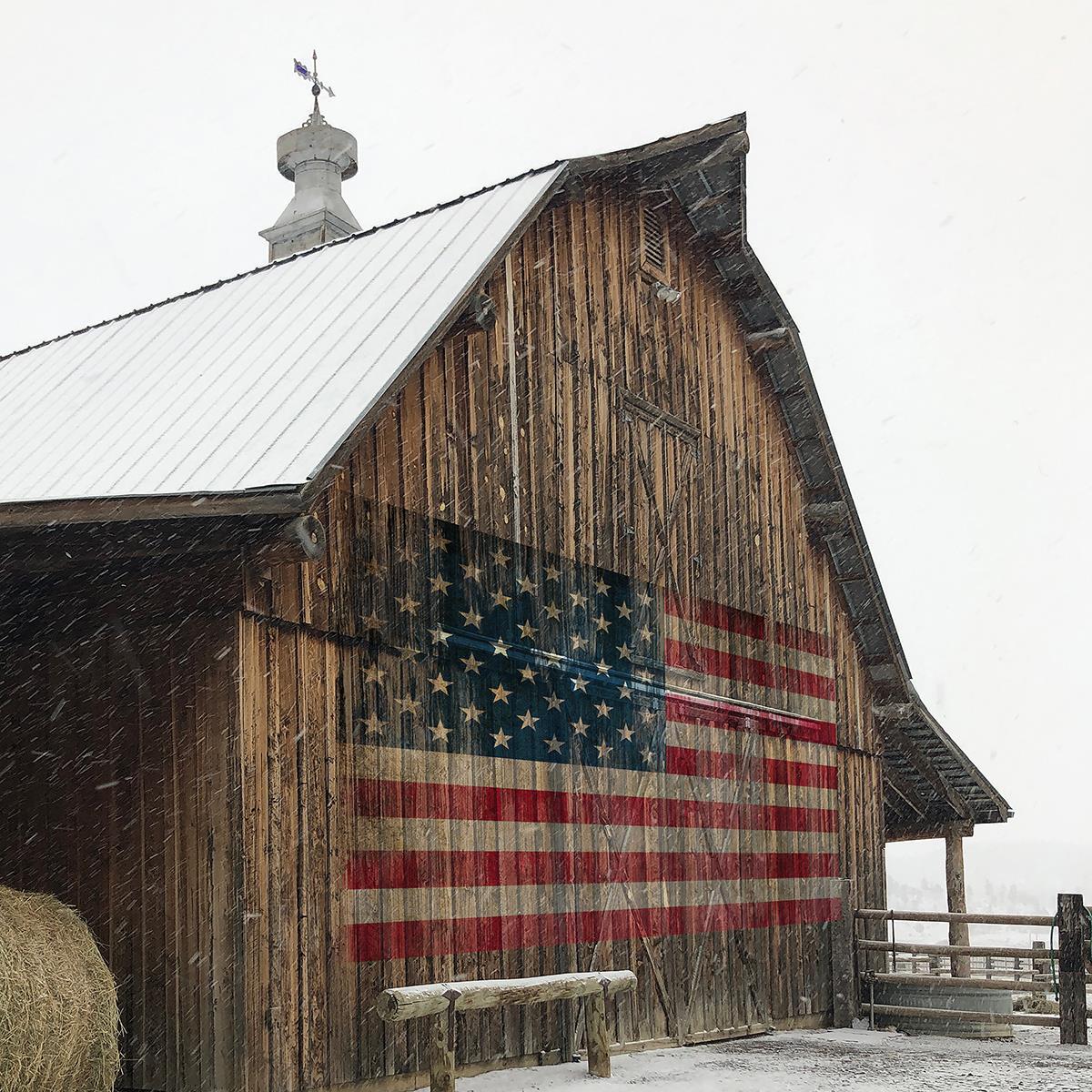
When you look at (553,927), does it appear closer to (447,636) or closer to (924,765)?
(447,636)

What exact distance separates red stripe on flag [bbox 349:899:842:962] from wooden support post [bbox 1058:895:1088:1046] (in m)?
2.34

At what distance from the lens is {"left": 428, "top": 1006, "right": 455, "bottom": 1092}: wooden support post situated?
856 cm

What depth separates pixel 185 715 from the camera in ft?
29.0

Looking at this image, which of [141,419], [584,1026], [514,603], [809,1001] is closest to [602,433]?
[514,603]

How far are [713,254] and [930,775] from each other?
23.1 feet

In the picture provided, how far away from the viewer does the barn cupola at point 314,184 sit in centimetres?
2231

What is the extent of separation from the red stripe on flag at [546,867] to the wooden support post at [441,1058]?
93cm

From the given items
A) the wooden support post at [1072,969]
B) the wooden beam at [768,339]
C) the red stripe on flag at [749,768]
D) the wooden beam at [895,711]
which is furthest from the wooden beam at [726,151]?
the wooden support post at [1072,969]

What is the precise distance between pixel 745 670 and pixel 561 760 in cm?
304

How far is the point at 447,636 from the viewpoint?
33.2ft

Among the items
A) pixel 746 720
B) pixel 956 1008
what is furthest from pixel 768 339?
pixel 956 1008

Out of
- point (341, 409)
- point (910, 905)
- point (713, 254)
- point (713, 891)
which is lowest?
point (910, 905)

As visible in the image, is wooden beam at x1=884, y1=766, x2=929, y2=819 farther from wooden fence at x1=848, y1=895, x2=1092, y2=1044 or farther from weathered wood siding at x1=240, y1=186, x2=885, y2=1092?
wooden fence at x1=848, y1=895, x2=1092, y2=1044

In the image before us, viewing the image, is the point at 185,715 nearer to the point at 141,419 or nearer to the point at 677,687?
the point at 141,419
